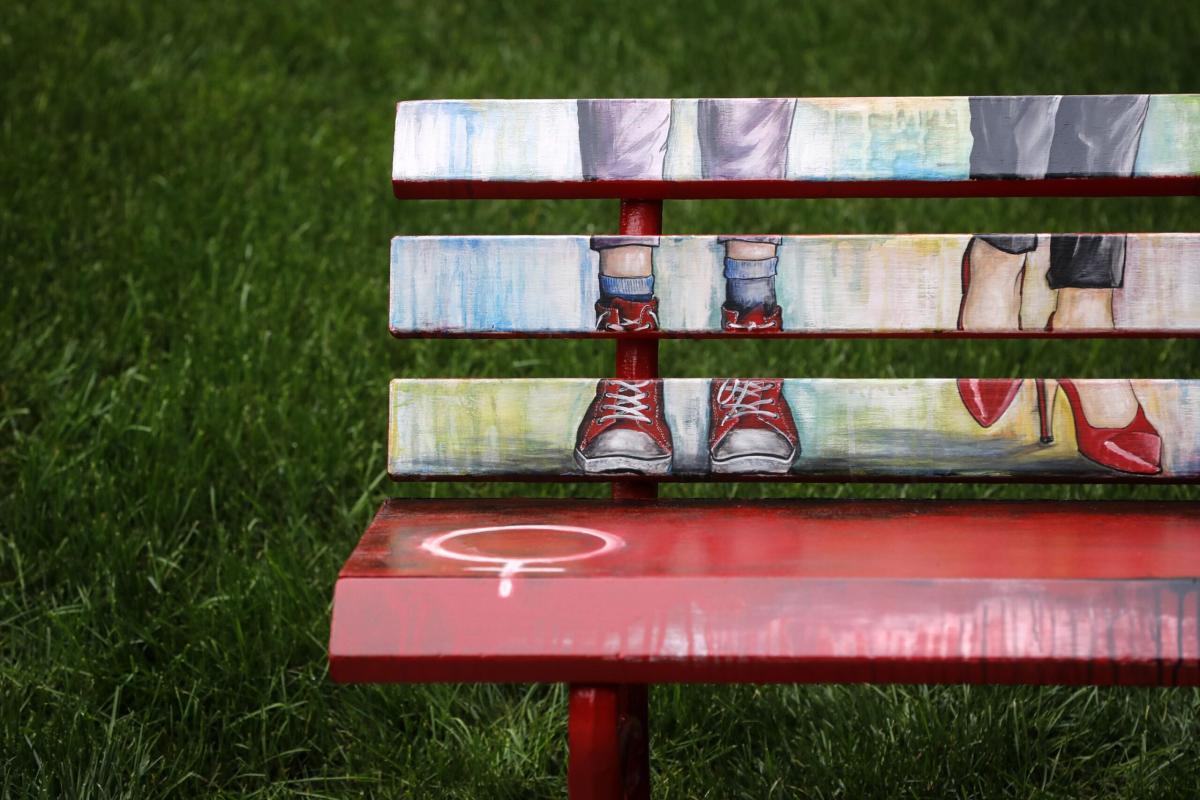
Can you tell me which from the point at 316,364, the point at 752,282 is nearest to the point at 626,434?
the point at 752,282

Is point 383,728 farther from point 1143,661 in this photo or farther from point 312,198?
point 312,198

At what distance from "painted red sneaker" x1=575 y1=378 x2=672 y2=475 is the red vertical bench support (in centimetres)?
4

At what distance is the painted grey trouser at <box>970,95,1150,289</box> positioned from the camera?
152cm

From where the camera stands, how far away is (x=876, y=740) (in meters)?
1.72

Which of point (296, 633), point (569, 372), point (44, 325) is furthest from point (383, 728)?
point (44, 325)

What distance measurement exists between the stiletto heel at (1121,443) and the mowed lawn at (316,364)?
451mm

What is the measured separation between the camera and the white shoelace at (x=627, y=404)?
1.55 metres

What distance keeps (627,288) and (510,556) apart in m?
0.48

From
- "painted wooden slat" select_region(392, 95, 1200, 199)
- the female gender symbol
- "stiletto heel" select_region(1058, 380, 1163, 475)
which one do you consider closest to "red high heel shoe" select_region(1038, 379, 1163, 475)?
"stiletto heel" select_region(1058, 380, 1163, 475)

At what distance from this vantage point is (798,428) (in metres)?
1.55

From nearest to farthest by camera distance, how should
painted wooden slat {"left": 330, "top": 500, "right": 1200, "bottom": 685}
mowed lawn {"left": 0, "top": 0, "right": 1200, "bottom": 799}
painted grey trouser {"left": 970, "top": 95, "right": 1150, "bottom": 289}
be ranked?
painted wooden slat {"left": 330, "top": 500, "right": 1200, "bottom": 685}, painted grey trouser {"left": 970, "top": 95, "right": 1150, "bottom": 289}, mowed lawn {"left": 0, "top": 0, "right": 1200, "bottom": 799}

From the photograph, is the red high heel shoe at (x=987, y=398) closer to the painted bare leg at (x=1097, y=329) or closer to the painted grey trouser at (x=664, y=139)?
the painted bare leg at (x=1097, y=329)

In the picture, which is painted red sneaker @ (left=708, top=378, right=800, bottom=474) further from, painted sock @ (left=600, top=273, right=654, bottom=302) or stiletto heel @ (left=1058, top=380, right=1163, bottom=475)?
stiletto heel @ (left=1058, top=380, right=1163, bottom=475)

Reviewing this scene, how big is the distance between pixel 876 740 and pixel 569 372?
1.21 metres
